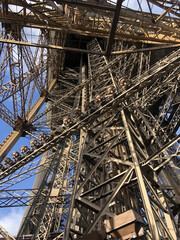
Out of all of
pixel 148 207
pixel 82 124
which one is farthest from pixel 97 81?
pixel 148 207

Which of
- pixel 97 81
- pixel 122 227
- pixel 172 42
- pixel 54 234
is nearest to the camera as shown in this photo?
pixel 122 227

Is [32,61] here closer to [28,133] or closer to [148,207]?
[28,133]

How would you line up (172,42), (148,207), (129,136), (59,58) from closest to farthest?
(148,207) < (129,136) < (172,42) < (59,58)

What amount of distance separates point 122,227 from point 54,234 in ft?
41.8

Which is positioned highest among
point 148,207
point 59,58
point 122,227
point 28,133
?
point 59,58

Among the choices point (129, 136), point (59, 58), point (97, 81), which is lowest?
point (129, 136)

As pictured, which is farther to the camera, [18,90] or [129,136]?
[18,90]

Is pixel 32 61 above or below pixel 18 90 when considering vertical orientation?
above

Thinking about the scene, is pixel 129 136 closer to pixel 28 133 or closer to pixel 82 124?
pixel 82 124

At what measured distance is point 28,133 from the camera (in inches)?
633

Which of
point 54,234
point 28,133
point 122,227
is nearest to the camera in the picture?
point 122,227

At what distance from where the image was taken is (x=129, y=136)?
750cm

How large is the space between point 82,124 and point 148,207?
207 inches

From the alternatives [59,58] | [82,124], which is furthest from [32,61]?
[82,124]
